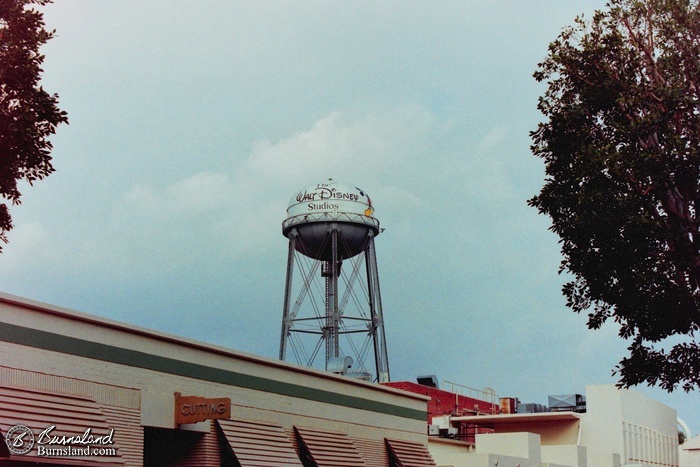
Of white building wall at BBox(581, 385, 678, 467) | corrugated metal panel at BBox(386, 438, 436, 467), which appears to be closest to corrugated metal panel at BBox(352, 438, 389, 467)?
corrugated metal panel at BBox(386, 438, 436, 467)

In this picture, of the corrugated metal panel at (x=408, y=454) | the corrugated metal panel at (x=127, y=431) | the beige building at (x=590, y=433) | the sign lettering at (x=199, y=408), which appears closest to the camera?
the corrugated metal panel at (x=127, y=431)

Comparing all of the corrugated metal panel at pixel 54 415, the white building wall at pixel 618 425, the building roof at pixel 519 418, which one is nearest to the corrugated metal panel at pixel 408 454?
the corrugated metal panel at pixel 54 415

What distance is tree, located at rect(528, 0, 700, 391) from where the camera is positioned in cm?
2512

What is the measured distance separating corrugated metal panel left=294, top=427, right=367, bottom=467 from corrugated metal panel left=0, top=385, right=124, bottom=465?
883 centimetres

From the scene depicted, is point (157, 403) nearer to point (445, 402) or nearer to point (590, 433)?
point (445, 402)

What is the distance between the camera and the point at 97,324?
25.9 m

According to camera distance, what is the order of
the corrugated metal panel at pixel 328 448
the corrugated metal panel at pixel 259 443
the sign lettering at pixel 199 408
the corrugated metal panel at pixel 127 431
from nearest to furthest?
the corrugated metal panel at pixel 127 431 < the sign lettering at pixel 199 408 < the corrugated metal panel at pixel 259 443 < the corrugated metal panel at pixel 328 448

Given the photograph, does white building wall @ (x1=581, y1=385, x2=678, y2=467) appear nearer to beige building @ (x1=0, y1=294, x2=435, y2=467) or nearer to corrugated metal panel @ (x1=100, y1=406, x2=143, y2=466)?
beige building @ (x1=0, y1=294, x2=435, y2=467)

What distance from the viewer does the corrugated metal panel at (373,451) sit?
36.8 metres

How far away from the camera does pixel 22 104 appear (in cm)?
2167

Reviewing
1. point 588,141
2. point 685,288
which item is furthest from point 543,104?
point 685,288

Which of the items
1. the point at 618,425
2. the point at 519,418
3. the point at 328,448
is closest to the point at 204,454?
the point at 328,448

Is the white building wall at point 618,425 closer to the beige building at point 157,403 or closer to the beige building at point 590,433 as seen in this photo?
the beige building at point 590,433

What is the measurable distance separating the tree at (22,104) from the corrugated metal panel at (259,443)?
10.5 m
